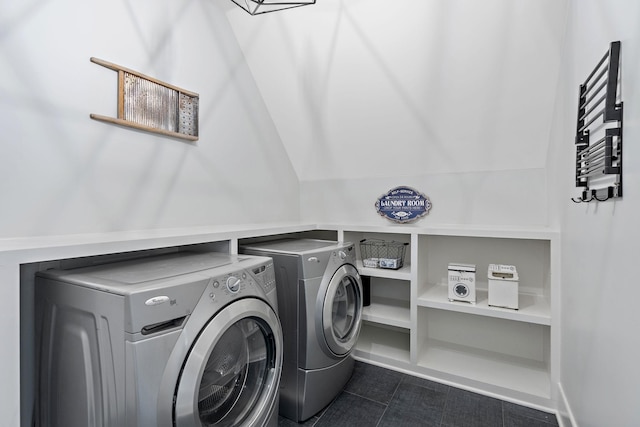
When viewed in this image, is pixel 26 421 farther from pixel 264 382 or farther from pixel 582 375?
pixel 582 375

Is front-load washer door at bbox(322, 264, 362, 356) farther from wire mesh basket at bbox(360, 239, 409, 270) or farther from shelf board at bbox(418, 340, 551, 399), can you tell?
shelf board at bbox(418, 340, 551, 399)

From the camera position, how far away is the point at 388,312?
238cm

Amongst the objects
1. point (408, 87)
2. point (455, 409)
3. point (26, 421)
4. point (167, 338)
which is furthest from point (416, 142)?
point (26, 421)

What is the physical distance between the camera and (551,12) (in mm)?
1604

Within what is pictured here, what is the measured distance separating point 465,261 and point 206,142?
2078mm

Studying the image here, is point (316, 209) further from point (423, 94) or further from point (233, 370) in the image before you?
point (233, 370)

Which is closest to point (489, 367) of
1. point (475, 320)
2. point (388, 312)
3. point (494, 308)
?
point (475, 320)

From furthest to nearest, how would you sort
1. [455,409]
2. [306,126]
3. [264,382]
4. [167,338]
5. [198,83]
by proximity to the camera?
[306,126] < [198,83] < [455,409] < [264,382] < [167,338]

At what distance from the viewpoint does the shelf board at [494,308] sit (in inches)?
71.3

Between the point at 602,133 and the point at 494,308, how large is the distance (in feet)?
3.99

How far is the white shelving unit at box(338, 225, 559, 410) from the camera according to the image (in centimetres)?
186

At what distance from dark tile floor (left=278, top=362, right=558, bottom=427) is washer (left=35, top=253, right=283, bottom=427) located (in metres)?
0.62

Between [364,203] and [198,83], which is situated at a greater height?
[198,83]

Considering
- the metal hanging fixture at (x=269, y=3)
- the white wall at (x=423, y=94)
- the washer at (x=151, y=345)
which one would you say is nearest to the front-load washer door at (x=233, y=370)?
the washer at (x=151, y=345)
